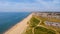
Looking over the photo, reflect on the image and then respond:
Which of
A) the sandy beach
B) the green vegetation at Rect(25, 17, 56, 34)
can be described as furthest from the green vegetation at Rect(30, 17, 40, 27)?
the sandy beach

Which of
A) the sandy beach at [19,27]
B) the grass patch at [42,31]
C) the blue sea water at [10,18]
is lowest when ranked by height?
the grass patch at [42,31]

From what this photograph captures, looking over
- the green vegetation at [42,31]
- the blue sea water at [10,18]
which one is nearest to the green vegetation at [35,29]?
the green vegetation at [42,31]

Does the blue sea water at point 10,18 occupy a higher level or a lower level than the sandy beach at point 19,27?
higher

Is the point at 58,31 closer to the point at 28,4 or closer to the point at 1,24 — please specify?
the point at 28,4

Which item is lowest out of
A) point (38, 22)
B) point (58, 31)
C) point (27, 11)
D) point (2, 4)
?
point (58, 31)

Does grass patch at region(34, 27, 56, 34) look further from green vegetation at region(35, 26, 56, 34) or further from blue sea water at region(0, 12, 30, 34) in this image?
blue sea water at region(0, 12, 30, 34)

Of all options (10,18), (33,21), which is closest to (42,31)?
(33,21)

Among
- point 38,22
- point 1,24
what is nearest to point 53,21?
point 38,22

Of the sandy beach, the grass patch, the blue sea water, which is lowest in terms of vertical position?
the grass patch

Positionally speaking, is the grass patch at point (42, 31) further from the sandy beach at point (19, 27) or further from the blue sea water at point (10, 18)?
the blue sea water at point (10, 18)
